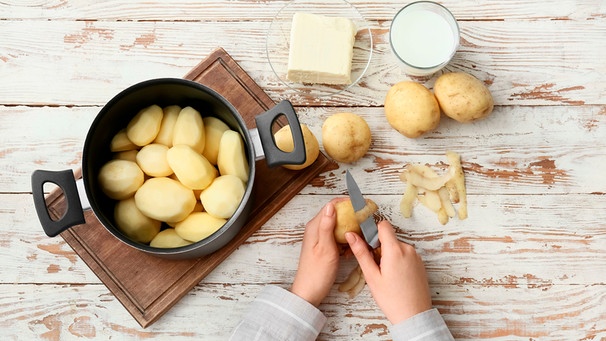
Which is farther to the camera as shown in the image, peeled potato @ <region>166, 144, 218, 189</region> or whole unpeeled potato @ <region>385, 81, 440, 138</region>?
whole unpeeled potato @ <region>385, 81, 440, 138</region>

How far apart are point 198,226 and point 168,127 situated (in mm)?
167

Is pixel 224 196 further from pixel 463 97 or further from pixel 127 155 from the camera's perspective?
pixel 463 97

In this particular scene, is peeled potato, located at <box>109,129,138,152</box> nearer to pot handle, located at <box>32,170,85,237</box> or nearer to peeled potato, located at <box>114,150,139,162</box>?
peeled potato, located at <box>114,150,139,162</box>

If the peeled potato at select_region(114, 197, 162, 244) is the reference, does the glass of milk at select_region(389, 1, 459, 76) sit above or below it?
above

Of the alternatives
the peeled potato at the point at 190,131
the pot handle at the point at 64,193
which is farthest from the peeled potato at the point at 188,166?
the pot handle at the point at 64,193

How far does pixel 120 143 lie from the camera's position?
0.87 meters

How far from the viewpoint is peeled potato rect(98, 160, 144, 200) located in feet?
2.76

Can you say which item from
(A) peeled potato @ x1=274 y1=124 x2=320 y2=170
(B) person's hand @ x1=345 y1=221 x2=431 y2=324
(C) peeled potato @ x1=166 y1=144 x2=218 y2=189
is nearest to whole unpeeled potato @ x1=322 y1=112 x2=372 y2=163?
(A) peeled potato @ x1=274 y1=124 x2=320 y2=170

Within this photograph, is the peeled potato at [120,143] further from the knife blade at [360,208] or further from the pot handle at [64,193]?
the knife blade at [360,208]

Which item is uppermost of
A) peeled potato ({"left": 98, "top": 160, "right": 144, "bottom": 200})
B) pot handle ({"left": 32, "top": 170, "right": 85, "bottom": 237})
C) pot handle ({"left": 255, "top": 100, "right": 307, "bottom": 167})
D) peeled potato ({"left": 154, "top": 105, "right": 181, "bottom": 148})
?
pot handle ({"left": 255, "top": 100, "right": 307, "bottom": 167})

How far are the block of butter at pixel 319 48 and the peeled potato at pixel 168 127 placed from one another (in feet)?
0.79

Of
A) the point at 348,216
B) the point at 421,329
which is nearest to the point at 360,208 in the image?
the point at 348,216

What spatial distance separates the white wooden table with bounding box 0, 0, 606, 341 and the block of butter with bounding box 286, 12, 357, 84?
7 cm

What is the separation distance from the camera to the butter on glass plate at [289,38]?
1067 mm
